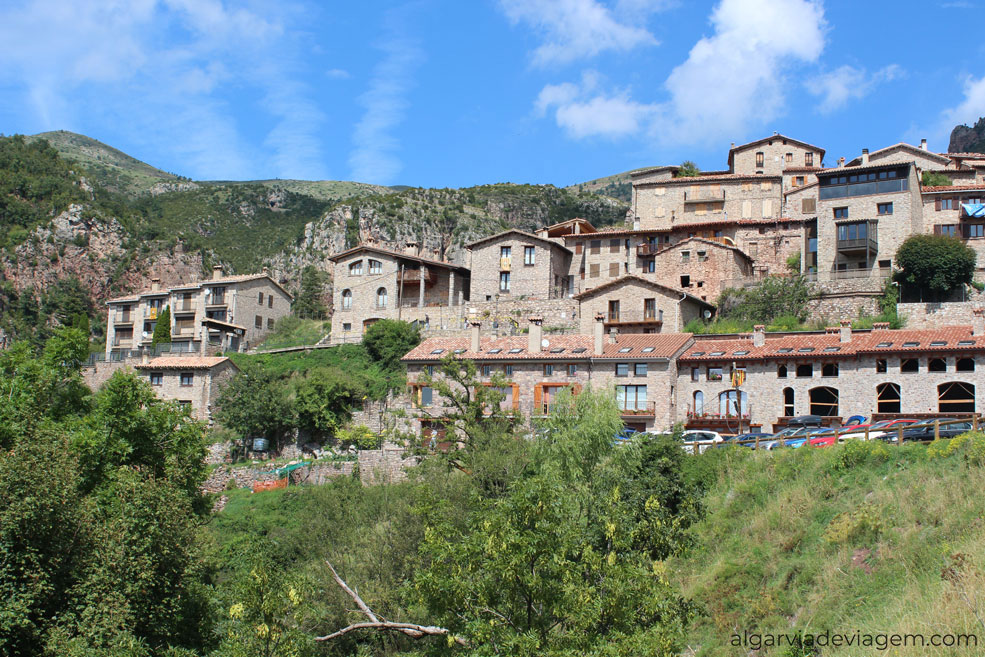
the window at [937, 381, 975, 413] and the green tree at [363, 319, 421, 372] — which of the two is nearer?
the window at [937, 381, 975, 413]

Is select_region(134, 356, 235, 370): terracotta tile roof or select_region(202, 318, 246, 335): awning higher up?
select_region(202, 318, 246, 335): awning

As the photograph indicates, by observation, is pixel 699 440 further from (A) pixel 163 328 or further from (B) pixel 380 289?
(A) pixel 163 328

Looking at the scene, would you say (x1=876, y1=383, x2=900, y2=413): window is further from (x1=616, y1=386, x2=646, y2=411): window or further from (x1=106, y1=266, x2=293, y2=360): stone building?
(x1=106, y1=266, x2=293, y2=360): stone building

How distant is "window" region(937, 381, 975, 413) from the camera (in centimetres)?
3944

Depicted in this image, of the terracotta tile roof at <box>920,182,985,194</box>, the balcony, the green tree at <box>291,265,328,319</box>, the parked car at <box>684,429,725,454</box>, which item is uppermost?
the balcony

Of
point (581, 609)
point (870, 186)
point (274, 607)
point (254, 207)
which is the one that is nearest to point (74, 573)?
point (274, 607)

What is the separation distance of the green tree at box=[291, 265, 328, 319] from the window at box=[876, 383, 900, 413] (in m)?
51.0

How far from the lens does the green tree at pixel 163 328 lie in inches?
2709

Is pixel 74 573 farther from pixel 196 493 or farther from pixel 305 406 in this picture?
pixel 305 406

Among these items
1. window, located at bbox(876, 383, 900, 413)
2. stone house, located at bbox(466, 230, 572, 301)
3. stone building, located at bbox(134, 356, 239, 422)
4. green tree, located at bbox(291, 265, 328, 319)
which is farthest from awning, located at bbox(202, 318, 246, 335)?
window, located at bbox(876, 383, 900, 413)

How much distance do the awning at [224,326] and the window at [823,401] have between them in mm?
43833

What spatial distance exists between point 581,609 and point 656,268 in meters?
47.0

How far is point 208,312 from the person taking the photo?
2795 inches

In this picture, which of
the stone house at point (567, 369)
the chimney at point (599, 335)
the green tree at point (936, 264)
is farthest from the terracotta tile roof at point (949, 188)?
the chimney at point (599, 335)
